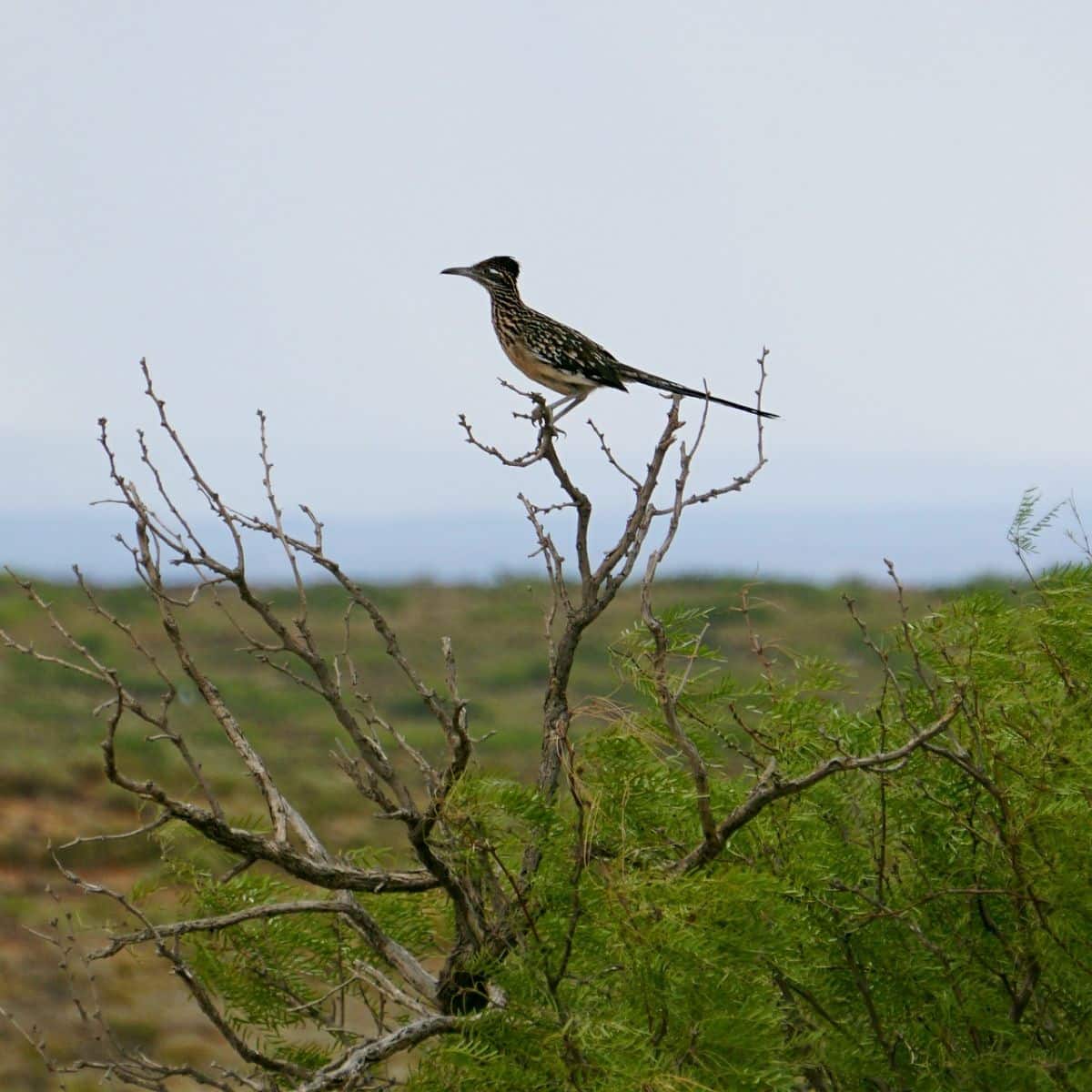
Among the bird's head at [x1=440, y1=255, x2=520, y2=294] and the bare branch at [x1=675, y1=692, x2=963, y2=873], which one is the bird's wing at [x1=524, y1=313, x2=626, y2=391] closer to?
the bird's head at [x1=440, y1=255, x2=520, y2=294]

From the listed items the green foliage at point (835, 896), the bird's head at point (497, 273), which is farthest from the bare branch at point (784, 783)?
the bird's head at point (497, 273)

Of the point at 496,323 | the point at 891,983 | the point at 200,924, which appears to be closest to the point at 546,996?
the point at 200,924

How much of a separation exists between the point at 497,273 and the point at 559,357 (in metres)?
1.35

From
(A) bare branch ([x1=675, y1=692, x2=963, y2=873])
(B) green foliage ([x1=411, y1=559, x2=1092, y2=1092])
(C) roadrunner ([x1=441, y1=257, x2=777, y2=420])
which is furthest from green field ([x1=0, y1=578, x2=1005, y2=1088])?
(C) roadrunner ([x1=441, y1=257, x2=777, y2=420])

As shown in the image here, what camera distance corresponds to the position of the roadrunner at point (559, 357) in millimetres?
7340

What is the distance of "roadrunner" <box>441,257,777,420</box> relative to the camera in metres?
7.34

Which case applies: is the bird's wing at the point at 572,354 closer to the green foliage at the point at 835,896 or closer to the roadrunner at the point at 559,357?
the roadrunner at the point at 559,357

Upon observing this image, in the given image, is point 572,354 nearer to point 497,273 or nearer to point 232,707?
point 497,273

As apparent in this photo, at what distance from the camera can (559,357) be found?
293 inches

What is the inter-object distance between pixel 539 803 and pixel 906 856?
3.53ft

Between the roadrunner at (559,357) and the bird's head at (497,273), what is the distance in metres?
0.31

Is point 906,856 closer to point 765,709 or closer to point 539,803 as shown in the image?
point 765,709

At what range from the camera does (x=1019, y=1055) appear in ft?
10.7

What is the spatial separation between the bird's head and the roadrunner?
0.31 m
